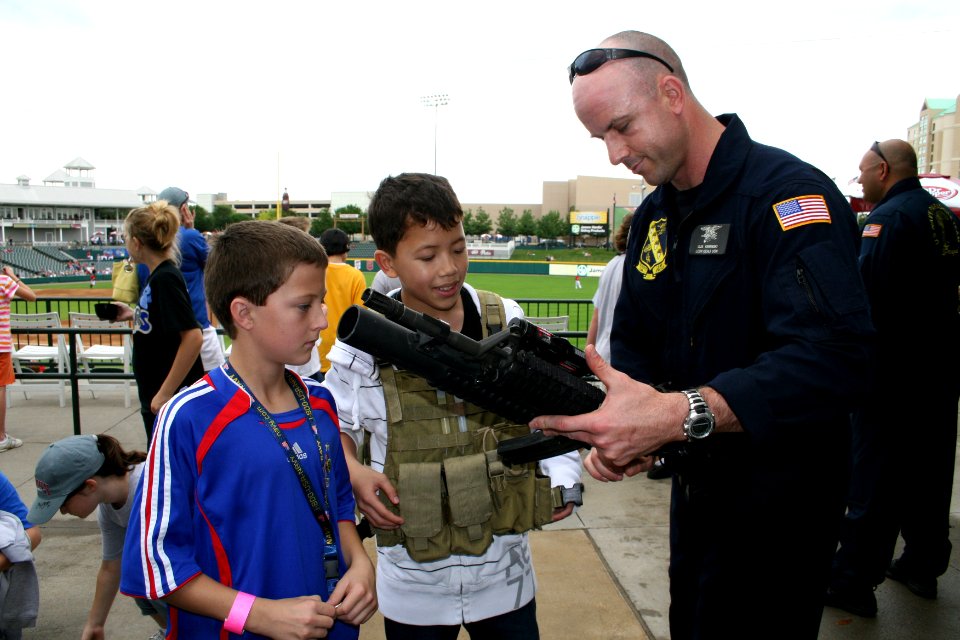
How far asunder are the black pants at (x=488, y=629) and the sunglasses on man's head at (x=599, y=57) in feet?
5.85

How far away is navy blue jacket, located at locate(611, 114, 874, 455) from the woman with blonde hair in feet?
9.47

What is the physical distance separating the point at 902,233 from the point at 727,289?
2438mm

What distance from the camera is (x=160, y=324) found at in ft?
13.0

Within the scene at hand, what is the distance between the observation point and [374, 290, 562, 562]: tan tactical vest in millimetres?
2018

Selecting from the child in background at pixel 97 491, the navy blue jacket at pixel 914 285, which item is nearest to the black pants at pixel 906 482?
the navy blue jacket at pixel 914 285

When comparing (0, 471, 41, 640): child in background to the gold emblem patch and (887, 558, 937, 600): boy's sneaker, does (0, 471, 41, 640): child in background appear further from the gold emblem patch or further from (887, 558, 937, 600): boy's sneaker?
(887, 558, 937, 600): boy's sneaker

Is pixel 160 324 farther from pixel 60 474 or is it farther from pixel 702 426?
pixel 702 426

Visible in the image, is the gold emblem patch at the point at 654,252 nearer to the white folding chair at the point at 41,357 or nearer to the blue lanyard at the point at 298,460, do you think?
the blue lanyard at the point at 298,460

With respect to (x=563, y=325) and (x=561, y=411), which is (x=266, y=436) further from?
(x=563, y=325)

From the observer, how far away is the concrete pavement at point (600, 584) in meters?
3.42

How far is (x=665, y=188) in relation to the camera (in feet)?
7.07

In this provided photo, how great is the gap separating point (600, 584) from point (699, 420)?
2694 millimetres

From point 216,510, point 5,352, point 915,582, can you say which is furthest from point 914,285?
point 5,352

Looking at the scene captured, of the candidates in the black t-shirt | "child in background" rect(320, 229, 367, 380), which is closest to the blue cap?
the black t-shirt
